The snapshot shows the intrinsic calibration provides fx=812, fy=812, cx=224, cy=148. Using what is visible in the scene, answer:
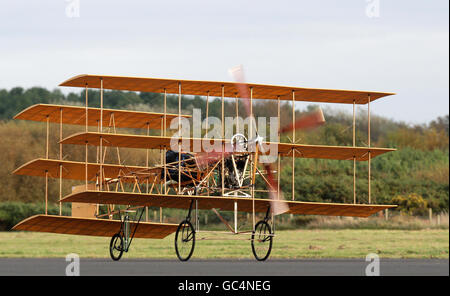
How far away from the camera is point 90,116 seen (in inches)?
1288

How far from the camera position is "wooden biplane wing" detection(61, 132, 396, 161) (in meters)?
26.0

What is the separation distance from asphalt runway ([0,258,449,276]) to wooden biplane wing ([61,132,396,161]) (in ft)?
33.2

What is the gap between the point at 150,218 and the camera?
54562 mm

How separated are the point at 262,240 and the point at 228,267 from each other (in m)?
16.1

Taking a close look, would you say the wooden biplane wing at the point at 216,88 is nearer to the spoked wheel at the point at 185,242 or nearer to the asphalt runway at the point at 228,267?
the spoked wheel at the point at 185,242

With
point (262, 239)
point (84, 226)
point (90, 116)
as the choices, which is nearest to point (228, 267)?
point (84, 226)

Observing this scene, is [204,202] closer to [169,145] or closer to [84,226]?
[169,145]

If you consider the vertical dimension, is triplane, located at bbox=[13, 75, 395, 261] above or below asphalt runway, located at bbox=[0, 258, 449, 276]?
above

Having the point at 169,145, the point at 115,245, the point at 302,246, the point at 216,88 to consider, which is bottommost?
the point at 302,246

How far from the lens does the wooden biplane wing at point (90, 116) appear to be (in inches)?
1198

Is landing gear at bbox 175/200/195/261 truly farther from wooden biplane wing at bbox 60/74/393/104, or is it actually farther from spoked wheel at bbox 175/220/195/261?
wooden biplane wing at bbox 60/74/393/104

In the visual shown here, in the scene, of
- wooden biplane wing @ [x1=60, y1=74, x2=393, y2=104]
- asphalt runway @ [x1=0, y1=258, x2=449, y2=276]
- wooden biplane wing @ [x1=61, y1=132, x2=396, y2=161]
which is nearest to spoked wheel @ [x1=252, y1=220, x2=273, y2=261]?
Result: wooden biplane wing @ [x1=61, y1=132, x2=396, y2=161]

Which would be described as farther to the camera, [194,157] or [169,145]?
[194,157]
